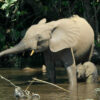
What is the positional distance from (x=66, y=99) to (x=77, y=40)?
4219 mm

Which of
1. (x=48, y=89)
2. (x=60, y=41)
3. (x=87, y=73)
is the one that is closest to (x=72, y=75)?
(x=87, y=73)

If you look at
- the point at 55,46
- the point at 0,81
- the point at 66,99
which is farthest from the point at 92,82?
the point at 66,99

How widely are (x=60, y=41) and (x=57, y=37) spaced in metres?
0.14

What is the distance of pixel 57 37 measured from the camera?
618 inches

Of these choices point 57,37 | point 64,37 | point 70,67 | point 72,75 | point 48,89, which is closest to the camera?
point 48,89

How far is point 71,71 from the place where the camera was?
15461 millimetres

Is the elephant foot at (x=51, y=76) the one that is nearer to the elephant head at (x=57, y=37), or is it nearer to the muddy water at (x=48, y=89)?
the muddy water at (x=48, y=89)

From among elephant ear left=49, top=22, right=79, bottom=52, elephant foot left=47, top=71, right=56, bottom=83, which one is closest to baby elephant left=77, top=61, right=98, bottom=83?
elephant foot left=47, top=71, right=56, bottom=83

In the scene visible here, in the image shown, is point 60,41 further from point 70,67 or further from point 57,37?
point 70,67

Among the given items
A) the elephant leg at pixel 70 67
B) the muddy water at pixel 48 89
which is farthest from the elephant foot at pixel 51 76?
the elephant leg at pixel 70 67

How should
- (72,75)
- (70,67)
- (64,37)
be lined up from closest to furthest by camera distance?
1. (72,75)
2. (70,67)
3. (64,37)

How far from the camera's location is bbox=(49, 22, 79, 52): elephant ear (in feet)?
50.9

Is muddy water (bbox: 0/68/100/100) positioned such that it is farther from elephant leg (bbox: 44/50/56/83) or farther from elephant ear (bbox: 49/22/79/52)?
elephant ear (bbox: 49/22/79/52)

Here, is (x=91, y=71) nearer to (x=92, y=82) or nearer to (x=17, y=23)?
(x=92, y=82)
